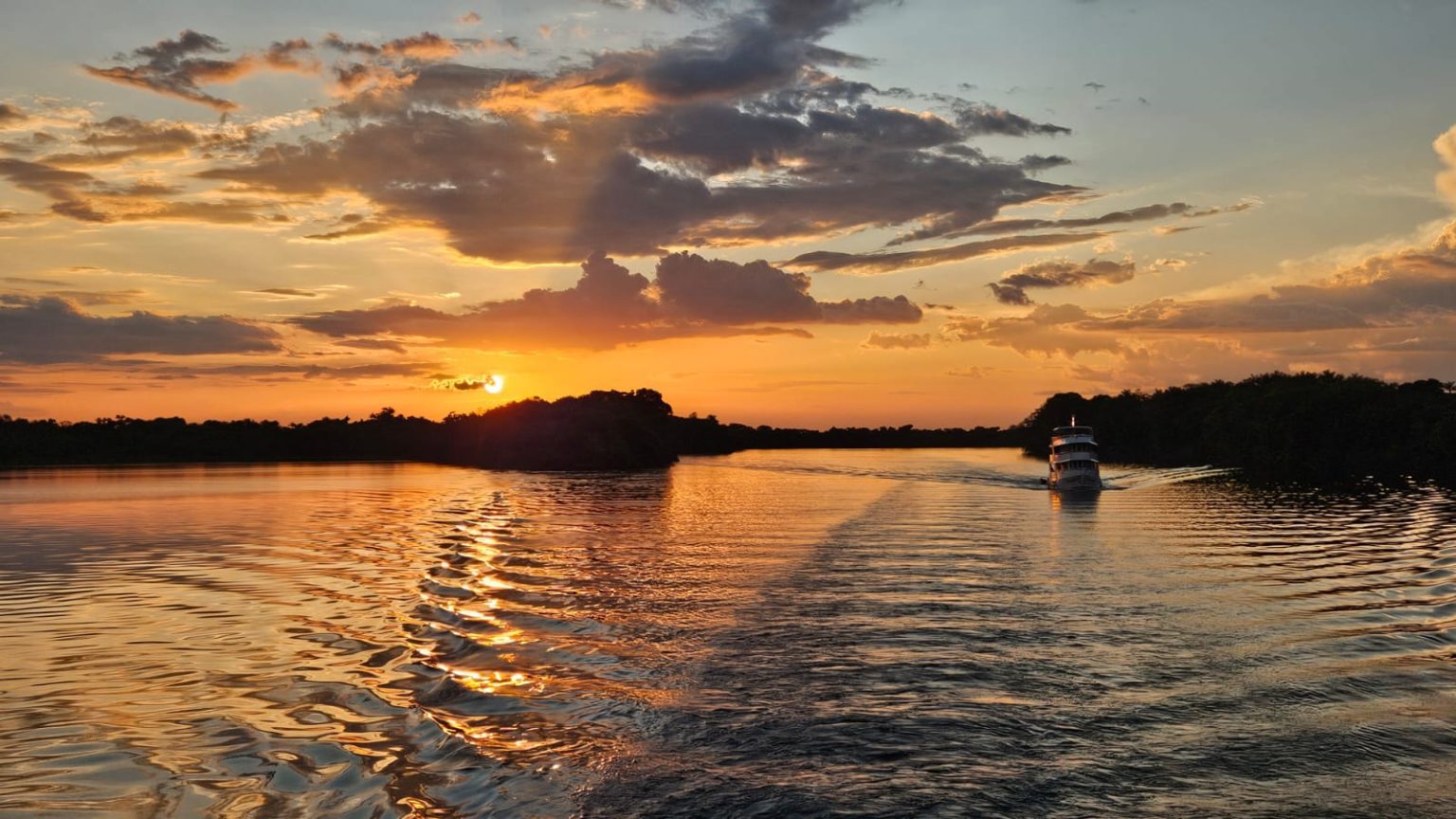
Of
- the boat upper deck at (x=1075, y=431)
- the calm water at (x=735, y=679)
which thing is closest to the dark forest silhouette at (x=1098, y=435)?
the boat upper deck at (x=1075, y=431)

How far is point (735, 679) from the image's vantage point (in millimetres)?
14430

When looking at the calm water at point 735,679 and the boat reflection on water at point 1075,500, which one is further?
the boat reflection on water at point 1075,500

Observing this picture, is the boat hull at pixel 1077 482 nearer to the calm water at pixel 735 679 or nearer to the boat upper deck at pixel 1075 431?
the boat upper deck at pixel 1075 431

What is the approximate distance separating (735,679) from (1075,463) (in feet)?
199

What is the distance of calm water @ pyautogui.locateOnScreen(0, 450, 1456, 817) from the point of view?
970 cm

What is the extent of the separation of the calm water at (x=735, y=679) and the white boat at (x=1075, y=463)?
113 feet

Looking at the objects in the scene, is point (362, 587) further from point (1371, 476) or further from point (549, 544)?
point (1371, 476)

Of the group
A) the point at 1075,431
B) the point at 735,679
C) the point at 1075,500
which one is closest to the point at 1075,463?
the point at 1075,431

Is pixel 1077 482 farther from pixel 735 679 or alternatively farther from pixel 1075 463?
pixel 735 679

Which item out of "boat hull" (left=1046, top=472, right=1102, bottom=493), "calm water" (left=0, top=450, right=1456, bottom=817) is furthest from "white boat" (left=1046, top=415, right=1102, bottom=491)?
"calm water" (left=0, top=450, right=1456, bottom=817)

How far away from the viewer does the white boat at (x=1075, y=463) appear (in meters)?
68.0

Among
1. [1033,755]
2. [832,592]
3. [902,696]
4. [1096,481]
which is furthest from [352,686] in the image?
[1096,481]

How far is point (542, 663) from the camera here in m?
15.6

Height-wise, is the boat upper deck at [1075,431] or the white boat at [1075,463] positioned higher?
the boat upper deck at [1075,431]
